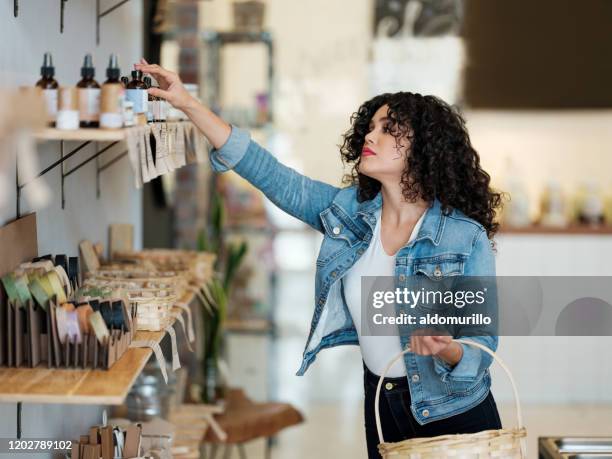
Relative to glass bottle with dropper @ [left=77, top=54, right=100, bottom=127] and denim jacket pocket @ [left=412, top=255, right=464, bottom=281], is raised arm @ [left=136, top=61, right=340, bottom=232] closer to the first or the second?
glass bottle with dropper @ [left=77, top=54, right=100, bottom=127]

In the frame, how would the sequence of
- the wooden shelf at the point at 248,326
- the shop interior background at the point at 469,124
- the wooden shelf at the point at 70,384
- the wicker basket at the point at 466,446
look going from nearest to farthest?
the wooden shelf at the point at 70,384 → the wicker basket at the point at 466,446 → the wooden shelf at the point at 248,326 → the shop interior background at the point at 469,124

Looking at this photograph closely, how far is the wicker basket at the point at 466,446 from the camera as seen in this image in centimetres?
207

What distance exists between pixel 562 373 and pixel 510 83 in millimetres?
1793

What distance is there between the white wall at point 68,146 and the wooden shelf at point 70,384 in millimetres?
250

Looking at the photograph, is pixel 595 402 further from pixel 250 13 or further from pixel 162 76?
pixel 162 76

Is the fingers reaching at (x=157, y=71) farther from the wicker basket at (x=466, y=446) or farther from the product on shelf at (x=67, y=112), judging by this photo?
the wicker basket at (x=466, y=446)

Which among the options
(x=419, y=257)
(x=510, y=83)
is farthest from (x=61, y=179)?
(x=510, y=83)

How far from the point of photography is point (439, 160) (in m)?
2.42

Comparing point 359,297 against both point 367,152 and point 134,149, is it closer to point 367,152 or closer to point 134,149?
point 367,152

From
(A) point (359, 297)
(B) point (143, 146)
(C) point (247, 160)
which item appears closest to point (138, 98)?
(B) point (143, 146)

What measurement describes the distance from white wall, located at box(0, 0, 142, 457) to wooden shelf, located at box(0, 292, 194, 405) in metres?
0.25

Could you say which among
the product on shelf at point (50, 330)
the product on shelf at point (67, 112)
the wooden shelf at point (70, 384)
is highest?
the product on shelf at point (67, 112)

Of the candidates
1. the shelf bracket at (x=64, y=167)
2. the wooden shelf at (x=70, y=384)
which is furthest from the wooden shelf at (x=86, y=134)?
the wooden shelf at (x=70, y=384)

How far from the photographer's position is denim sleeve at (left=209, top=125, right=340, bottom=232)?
2410 millimetres
